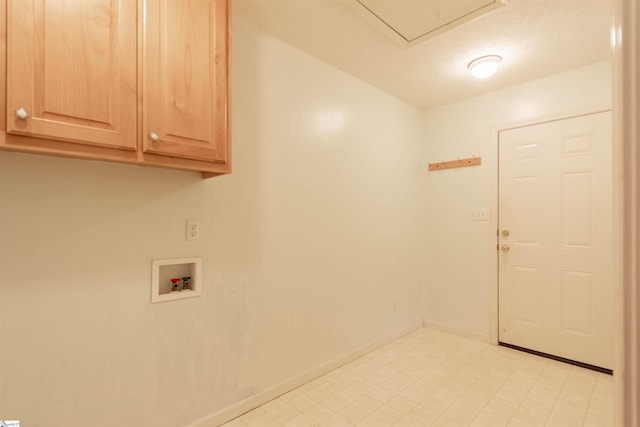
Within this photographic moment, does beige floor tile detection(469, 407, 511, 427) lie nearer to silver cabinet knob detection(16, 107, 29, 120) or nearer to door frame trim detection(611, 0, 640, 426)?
door frame trim detection(611, 0, 640, 426)

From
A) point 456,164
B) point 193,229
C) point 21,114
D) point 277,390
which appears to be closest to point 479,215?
point 456,164

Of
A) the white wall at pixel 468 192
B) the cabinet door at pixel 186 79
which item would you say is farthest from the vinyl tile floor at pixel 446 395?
the cabinet door at pixel 186 79

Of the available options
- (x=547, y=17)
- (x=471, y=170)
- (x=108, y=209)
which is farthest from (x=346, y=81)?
(x=108, y=209)

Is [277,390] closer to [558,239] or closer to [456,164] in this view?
[558,239]

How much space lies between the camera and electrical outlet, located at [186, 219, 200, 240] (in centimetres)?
174

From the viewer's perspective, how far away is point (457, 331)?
3.28m

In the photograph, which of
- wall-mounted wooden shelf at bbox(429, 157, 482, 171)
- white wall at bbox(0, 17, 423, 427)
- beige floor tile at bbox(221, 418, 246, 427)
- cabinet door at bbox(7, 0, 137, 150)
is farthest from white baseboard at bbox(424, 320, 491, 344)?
cabinet door at bbox(7, 0, 137, 150)

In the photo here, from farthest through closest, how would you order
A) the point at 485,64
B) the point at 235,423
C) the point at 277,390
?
the point at 485,64, the point at 277,390, the point at 235,423

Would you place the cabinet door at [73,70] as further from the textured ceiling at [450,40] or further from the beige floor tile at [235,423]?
the beige floor tile at [235,423]

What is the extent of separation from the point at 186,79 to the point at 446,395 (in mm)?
2515

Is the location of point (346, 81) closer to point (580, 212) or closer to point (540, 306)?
point (580, 212)

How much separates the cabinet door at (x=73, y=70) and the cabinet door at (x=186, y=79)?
0.25ft

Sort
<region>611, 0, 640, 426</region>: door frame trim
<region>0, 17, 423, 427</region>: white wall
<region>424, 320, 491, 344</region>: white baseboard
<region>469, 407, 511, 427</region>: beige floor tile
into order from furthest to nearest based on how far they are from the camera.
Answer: <region>424, 320, 491, 344</region>: white baseboard
<region>469, 407, 511, 427</region>: beige floor tile
<region>0, 17, 423, 427</region>: white wall
<region>611, 0, 640, 426</region>: door frame trim

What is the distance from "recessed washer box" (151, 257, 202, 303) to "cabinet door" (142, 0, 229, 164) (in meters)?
0.61
